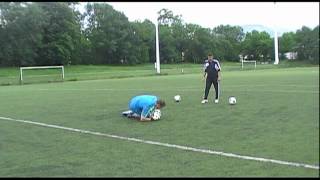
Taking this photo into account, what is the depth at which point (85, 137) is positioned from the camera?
1119 centimetres

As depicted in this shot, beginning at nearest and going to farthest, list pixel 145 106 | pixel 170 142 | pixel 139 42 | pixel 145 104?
pixel 170 142 < pixel 145 104 < pixel 145 106 < pixel 139 42

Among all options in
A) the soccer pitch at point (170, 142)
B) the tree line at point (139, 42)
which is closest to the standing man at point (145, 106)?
the soccer pitch at point (170, 142)

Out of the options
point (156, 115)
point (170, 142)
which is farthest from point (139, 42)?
point (170, 142)

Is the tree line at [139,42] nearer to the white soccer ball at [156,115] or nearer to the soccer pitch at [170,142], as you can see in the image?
the soccer pitch at [170,142]

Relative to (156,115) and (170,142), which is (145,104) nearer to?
(156,115)

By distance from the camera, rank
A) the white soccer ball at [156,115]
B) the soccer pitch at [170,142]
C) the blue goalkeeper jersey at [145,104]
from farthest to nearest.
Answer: the white soccer ball at [156,115]
the blue goalkeeper jersey at [145,104]
the soccer pitch at [170,142]

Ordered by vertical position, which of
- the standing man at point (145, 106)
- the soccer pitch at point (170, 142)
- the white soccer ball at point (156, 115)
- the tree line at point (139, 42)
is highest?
the tree line at point (139, 42)

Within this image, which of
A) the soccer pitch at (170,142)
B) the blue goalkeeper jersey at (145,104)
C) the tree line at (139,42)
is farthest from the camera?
the tree line at (139,42)

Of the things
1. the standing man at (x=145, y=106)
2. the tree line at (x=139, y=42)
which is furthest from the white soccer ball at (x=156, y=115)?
the tree line at (x=139, y=42)

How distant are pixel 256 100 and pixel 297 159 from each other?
32.3 feet

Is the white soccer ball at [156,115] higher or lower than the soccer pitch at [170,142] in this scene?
higher

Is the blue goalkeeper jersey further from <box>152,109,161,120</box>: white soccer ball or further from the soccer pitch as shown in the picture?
the soccer pitch

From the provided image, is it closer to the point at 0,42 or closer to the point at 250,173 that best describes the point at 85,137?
the point at 250,173

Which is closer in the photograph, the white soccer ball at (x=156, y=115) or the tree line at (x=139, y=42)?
the white soccer ball at (x=156, y=115)
